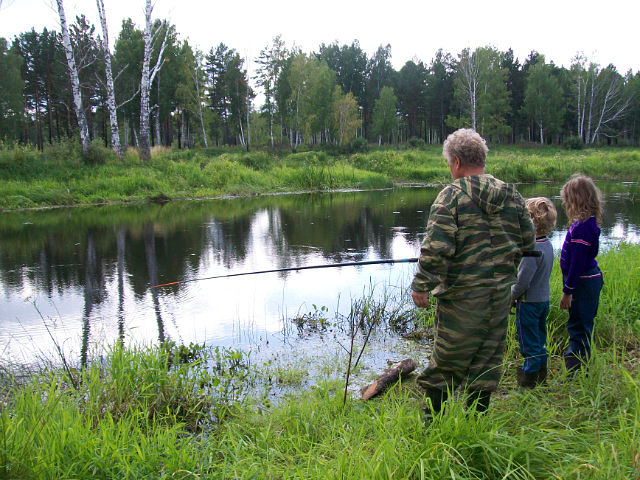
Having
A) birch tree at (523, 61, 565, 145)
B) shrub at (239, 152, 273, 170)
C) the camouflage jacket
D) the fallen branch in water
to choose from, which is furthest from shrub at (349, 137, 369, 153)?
the camouflage jacket

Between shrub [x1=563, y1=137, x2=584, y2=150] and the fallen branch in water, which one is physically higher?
shrub [x1=563, y1=137, x2=584, y2=150]

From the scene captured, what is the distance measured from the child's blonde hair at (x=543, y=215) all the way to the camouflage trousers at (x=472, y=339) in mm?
1000

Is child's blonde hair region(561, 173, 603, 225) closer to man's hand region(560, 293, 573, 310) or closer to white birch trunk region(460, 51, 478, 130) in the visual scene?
man's hand region(560, 293, 573, 310)

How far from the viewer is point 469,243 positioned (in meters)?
2.70

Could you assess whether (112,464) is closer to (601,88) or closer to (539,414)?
(539,414)

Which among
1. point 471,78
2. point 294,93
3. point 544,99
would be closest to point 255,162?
point 294,93

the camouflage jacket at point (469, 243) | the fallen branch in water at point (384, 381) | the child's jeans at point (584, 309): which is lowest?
the fallen branch in water at point (384, 381)

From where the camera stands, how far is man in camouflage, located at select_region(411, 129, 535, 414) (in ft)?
8.79

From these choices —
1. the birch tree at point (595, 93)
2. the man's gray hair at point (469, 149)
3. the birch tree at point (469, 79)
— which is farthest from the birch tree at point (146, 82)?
the birch tree at point (595, 93)

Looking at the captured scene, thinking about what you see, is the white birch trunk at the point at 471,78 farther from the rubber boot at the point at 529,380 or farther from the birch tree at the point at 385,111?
the rubber boot at the point at 529,380

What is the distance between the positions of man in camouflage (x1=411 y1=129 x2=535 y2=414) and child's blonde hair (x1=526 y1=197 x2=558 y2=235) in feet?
2.55

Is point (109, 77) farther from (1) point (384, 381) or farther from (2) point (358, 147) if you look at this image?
(2) point (358, 147)

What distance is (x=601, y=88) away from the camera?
51.4 meters

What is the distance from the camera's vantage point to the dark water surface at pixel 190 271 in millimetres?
5270
